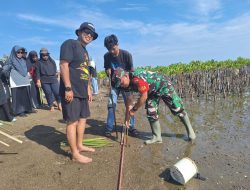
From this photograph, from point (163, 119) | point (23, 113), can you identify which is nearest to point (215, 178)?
point (163, 119)

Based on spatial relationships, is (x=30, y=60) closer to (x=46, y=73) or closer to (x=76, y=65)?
(x=46, y=73)

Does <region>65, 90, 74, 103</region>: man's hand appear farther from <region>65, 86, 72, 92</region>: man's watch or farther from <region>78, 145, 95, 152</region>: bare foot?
<region>78, 145, 95, 152</region>: bare foot

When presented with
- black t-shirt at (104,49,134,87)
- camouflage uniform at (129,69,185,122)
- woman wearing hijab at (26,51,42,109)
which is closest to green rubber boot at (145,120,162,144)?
camouflage uniform at (129,69,185,122)

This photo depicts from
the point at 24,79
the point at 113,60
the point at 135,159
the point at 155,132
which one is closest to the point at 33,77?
the point at 24,79

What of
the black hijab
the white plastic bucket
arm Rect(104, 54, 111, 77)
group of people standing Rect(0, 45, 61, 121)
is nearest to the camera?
the white plastic bucket

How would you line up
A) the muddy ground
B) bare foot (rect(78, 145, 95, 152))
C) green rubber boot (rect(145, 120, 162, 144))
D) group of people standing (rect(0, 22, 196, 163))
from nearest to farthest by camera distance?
the muddy ground < group of people standing (rect(0, 22, 196, 163)) < bare foot (rect(78, 145, 95, 152)) < green rubber boot (rect(145, 120, 162, 144))

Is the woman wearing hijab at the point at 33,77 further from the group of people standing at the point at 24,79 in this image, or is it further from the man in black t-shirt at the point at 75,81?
the man in black t-shirt at the point at 75,81

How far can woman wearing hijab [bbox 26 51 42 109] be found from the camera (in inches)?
353

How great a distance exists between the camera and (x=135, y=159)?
4.69 m

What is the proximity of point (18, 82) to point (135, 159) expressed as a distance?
469 centimetres

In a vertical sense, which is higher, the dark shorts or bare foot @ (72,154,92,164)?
the dark shorts

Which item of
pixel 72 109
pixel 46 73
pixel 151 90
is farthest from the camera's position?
pixel 46 73

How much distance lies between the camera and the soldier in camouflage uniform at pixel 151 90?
A: 4.35 meters

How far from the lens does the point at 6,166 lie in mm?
4586
